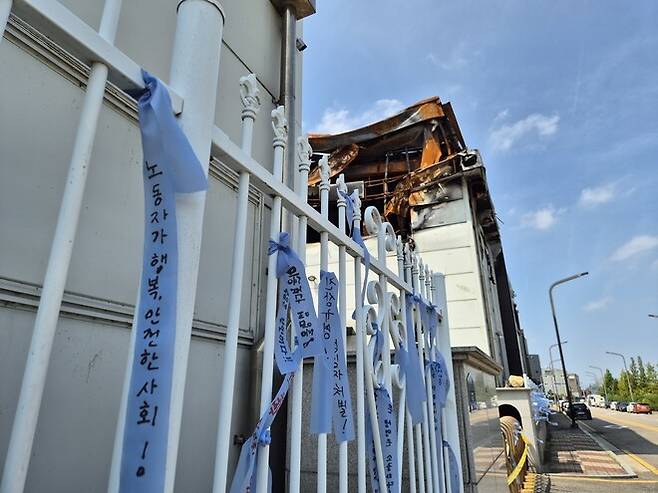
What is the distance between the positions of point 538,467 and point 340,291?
29.3ft

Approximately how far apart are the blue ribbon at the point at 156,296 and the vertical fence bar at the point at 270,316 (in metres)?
0.34

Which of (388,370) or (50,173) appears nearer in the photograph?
(50,173)

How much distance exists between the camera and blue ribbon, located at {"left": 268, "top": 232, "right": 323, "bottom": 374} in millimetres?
1091

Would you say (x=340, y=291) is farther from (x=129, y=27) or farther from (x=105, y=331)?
(x=129, y=27)

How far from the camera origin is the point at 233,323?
0.91 metres

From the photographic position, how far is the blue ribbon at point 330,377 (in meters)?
1.12

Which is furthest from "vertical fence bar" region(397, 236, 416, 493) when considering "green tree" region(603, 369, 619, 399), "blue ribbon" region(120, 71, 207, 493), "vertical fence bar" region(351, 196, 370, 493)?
"green tree" region(603, 369, 619, 399)

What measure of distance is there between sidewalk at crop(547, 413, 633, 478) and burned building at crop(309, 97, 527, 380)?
7.89 ft

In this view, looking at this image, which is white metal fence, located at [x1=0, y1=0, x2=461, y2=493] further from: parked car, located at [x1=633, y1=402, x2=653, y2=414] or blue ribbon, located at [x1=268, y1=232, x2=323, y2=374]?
parked car, located at [x1=633, y1=402, x2=653, y2=414]

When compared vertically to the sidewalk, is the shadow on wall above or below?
above

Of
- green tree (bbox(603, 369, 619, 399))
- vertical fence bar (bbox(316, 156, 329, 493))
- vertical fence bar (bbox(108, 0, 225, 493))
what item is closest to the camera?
vertical fence bar (bbox(108, 0, 225, 493))

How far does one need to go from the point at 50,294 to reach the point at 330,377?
0.74 metres

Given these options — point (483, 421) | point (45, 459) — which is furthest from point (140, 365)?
point (483, 421)

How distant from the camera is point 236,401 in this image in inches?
75.2
